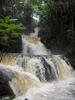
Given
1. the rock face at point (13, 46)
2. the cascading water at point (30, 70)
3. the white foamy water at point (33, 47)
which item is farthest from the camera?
the white foamy water at point (33, 47)

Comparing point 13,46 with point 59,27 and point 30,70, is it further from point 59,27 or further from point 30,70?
point 59,27

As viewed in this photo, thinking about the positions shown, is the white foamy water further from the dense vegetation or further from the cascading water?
the cascading water

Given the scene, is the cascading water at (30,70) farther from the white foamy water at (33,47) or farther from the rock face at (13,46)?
the white foamy water at (33,47)

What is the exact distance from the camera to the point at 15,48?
18156 mm

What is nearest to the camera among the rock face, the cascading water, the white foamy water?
the cascading water

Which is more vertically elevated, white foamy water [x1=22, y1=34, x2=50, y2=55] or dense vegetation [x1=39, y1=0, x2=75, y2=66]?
dense vegetation [x1=39, y1=0, x2=75, y2=66]

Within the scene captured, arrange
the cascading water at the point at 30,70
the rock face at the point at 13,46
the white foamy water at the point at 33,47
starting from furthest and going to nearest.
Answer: the white foamy water at the point at 33,47
the rock face at the point at 13,46
the cascading water at the point at 30,70

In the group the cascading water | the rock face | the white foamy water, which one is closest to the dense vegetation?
the white foamy water

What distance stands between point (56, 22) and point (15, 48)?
465 cm

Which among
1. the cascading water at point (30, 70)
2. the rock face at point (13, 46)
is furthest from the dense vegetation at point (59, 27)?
the cascading water at point (30, 70)

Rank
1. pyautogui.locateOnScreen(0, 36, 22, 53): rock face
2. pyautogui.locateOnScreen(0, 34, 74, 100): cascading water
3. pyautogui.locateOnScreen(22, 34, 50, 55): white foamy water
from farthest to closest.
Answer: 1. pyautogui.locateOnScreen(22, 34, 50, 55): white foamy water
2. pyautogui.locateOnScreen(0, 36, 22, 53): rock face
3. pyautogui.locateOnScreen(0, 34, 74, 100): cascading water

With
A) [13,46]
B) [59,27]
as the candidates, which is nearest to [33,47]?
[59,27]

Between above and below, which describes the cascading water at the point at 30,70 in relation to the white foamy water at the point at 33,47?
above

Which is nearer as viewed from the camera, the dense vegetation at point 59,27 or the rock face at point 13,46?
the rock face at point 13,46
